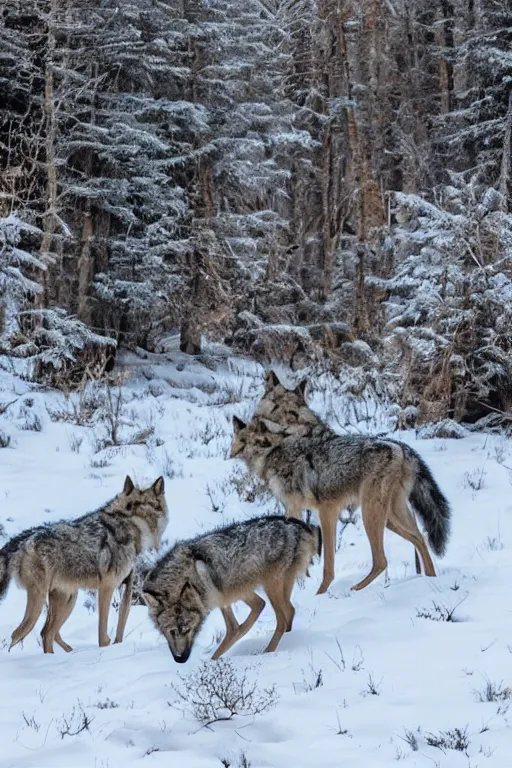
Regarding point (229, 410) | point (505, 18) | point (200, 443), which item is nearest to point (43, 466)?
point (200, 443)

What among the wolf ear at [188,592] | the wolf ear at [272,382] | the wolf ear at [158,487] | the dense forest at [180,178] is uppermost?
the dense forest at [180,178]

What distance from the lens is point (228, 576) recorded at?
20.2 feet

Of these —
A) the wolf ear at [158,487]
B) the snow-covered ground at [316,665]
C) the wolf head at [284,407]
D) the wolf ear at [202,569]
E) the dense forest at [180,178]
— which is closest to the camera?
the snow-covered ground at [316,665]

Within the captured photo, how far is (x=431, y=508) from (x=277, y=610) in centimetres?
188

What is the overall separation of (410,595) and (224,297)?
15.1 metres

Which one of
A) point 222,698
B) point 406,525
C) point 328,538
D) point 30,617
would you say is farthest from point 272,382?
point 222,698

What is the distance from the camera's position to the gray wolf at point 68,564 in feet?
22.2

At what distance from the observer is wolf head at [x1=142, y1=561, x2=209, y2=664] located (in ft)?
19.1

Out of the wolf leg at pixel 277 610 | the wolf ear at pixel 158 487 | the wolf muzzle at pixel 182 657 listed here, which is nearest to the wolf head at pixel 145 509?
the wolf ear at pixel 158 487

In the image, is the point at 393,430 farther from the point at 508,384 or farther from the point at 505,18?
the point at 505,18

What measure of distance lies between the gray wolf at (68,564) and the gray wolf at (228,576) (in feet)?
3.11

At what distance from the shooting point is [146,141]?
19.9 meters

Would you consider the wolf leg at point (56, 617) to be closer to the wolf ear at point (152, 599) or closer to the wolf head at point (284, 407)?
the wolf ear at point (152, 599)

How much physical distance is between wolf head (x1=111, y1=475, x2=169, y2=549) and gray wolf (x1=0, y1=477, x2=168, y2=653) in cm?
7
